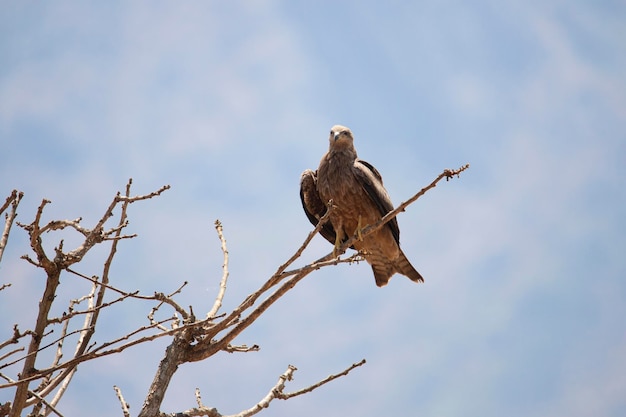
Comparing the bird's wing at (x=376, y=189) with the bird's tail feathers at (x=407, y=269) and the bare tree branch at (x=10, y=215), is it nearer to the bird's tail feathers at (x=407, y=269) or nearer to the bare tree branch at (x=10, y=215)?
the bird's tail feathers at (x=407, y=269)

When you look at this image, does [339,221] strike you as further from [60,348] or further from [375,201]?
[60,348]

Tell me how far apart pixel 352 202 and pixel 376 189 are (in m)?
0.28

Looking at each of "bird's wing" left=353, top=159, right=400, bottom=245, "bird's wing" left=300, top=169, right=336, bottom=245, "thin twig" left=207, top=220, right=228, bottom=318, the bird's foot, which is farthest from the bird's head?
"thin twig" left=207, top=220, right=228, bottom=318

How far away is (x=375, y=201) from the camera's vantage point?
277 inches

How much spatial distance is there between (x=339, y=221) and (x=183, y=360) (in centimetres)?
335

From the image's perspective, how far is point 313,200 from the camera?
7680 millimetres

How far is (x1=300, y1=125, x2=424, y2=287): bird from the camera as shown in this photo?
7.07m

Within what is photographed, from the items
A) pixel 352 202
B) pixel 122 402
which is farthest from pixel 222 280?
pixel 352 202

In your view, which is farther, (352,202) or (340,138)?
(340,138)

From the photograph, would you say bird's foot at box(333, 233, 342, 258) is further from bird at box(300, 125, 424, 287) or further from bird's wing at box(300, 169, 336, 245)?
bird's wing at box(300, 169, 336, 245)

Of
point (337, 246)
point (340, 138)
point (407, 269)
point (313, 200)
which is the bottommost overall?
point (337, 246)

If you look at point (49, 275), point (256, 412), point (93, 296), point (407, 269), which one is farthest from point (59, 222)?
point (407, 269)

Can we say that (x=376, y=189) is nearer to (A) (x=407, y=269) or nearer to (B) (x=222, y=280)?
(A) (x=407, y=269)

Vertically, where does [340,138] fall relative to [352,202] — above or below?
above
